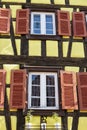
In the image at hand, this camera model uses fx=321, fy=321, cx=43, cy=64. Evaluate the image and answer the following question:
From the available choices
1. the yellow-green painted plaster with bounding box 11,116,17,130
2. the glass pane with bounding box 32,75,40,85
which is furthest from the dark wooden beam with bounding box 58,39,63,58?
the yellow-green painted plaster with bounding box 11,116,17,130

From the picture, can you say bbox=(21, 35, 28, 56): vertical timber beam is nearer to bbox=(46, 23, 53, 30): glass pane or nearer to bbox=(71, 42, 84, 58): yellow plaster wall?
bbox=(46, 23, 53, 30): glass pane

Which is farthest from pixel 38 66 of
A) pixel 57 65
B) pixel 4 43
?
pixel 4 43

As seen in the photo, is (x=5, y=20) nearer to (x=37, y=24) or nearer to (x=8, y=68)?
(x=37, y=24)

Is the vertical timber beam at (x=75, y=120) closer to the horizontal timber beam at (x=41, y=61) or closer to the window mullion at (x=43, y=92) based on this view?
the window mullion at (x=43, y=92)

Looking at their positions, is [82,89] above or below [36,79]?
below

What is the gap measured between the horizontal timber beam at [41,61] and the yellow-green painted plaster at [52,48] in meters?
0.19

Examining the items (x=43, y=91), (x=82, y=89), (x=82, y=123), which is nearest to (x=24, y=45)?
(x=43, y=91)

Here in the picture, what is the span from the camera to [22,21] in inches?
449

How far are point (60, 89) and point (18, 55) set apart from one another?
1829 mm

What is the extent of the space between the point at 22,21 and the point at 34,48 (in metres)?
1.21

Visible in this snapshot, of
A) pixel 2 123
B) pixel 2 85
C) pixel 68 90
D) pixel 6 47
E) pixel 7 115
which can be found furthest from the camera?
pixel 6 47

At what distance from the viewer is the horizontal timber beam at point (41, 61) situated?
10570 millimetres

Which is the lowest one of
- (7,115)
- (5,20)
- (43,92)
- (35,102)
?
(7,115)

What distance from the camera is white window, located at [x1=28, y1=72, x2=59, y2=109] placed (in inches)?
393
